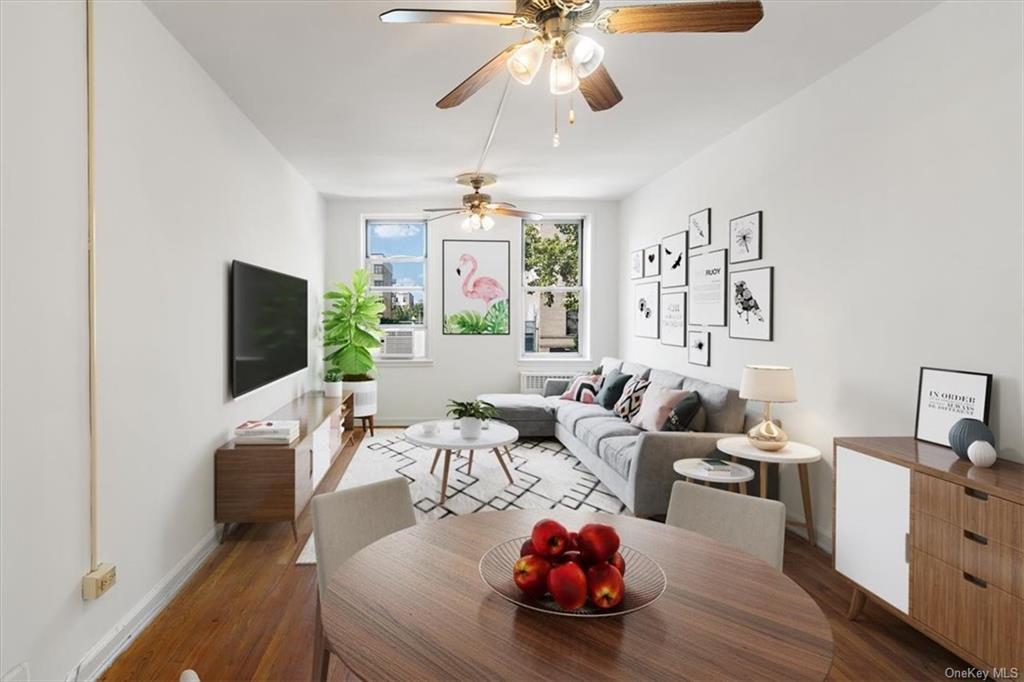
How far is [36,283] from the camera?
1807mm

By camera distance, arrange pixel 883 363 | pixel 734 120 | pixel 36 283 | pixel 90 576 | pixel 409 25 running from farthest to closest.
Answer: pixel 734 120
pixel 883 363
pixel 409 25
pixel 90 576
pixel 36 283

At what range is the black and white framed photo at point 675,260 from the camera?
4.96 meters

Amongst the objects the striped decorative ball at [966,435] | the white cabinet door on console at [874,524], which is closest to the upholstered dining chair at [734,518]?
the white cabinet door on console at [874,524]

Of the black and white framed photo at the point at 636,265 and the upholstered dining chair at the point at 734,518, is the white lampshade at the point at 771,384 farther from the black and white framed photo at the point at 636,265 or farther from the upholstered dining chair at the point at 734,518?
the black and white framed photo at the point at 636,265

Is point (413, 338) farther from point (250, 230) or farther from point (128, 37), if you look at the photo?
point (128, 37)

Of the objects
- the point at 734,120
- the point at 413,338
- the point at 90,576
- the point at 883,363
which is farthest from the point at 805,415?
the point at 413,338

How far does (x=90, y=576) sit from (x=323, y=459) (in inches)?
87.5

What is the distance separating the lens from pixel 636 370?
549cm

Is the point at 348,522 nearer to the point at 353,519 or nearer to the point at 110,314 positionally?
the point at 353,519

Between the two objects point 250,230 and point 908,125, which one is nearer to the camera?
point 908,125

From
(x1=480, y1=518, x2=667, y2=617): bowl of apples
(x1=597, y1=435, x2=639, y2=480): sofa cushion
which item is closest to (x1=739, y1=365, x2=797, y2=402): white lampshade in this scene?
(x1=597, y1=435, x2=639, y2=480): sofa cushion

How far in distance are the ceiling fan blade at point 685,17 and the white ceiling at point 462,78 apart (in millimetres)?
875

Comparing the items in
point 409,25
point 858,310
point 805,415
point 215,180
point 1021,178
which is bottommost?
point 805,415

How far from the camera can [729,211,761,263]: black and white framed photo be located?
390 centimetres
